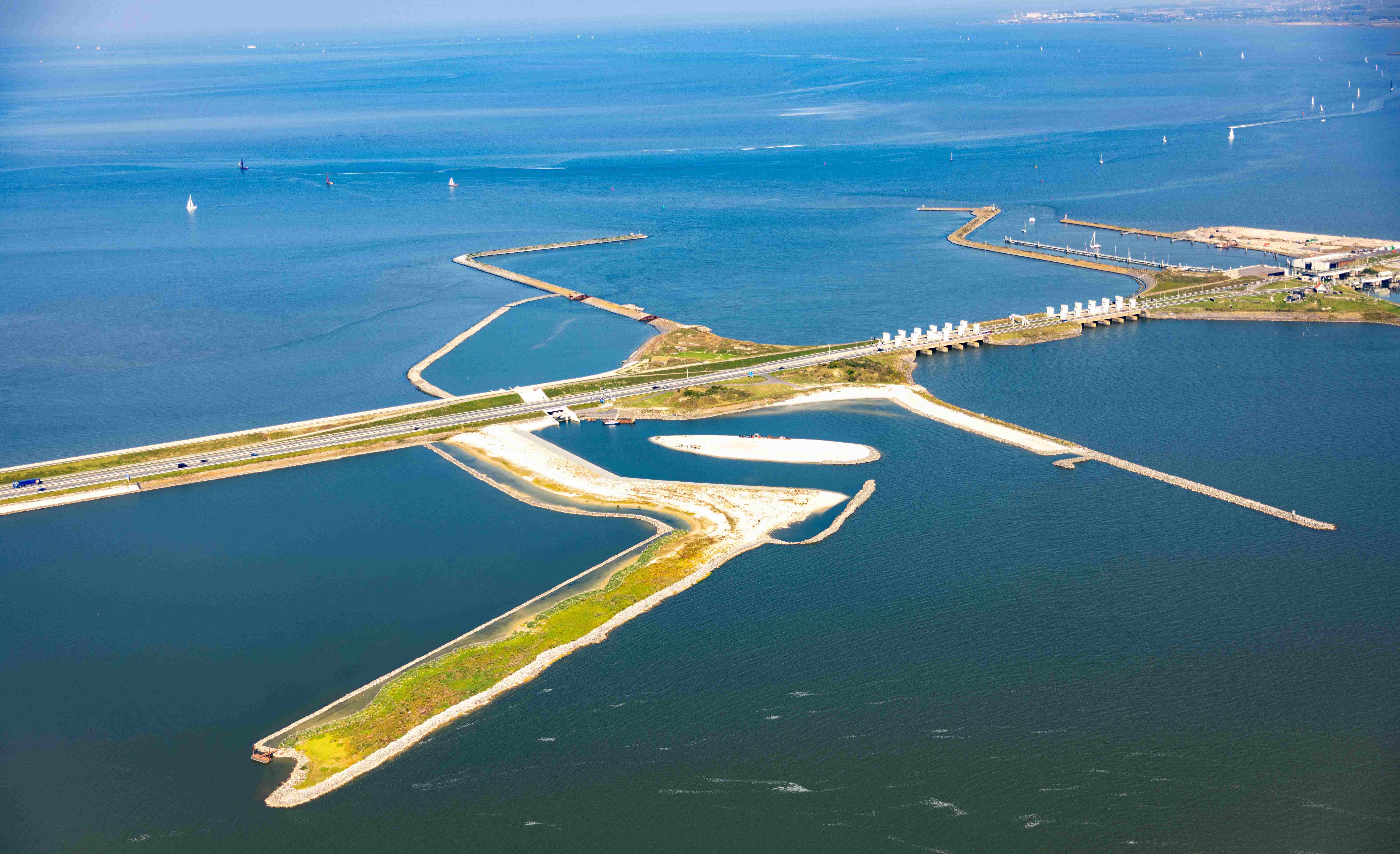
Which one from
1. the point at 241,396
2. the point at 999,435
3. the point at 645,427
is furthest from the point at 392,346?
the point at 999,435

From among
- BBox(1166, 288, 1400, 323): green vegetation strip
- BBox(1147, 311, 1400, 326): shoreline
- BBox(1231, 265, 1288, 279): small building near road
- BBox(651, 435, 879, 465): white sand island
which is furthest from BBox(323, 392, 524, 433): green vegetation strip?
BBox(1231, 265, 1288, 279): small building near road

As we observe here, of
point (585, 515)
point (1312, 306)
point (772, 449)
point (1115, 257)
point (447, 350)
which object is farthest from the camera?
point (1115, 257)

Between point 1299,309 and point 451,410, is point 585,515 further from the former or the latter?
point 1299,309

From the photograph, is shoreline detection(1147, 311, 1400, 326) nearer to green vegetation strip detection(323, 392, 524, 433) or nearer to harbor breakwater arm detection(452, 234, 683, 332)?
harbor breakwater arm detection(452, 234, 683, 332)

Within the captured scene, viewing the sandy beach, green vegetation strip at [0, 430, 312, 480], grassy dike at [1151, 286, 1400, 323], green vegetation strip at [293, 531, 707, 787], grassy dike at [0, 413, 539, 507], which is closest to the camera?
green vegetation strip at [293, 531, 707, 787]

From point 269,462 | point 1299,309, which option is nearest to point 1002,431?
point 1299,309
